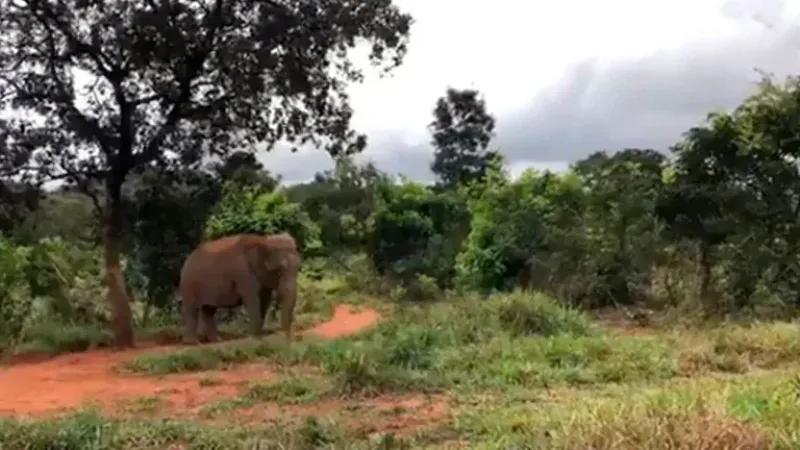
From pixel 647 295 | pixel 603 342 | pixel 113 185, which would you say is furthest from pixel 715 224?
pixel 113 185

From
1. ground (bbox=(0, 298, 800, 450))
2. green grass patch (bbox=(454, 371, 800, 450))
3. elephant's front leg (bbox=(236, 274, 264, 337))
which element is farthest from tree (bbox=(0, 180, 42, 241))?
green grass patch (bbox=(454, 371, 800, 450))

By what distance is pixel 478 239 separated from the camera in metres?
20.7

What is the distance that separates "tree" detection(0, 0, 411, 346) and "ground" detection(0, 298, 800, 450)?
8.45 ft

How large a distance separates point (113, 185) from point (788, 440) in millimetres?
10822

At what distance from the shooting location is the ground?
6.09 m

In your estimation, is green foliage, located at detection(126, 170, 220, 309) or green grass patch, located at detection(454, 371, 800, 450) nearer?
green grass patch, located at detection(454, 371, 800, 450)

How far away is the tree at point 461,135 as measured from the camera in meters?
34.0

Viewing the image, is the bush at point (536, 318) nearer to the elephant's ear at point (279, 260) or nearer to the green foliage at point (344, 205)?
the elephant's ear at point (279, 260)

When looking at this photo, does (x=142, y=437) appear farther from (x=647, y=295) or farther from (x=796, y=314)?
(x=647, y=295)

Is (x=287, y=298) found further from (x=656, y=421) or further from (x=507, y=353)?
(x=656, y=421)

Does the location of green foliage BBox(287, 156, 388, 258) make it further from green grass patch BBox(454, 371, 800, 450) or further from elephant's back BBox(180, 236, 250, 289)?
green grass patch BBox(454, 371, 800, 450)

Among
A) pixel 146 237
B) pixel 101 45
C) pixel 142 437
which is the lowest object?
pixel 142 437

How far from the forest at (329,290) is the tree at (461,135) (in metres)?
11.3

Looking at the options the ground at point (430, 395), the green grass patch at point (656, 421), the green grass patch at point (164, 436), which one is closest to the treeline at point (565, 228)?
the ground at point (430, 395)
